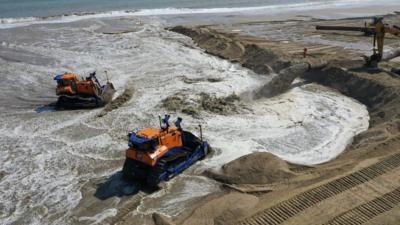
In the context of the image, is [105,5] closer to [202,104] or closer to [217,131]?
[202,104]

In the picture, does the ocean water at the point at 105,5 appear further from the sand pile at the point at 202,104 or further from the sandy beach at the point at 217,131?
the sand pile at the point at 202,104

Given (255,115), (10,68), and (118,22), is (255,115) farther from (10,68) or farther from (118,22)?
(118,22)

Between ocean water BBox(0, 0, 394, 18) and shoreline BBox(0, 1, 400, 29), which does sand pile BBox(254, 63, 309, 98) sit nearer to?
shoreline BBox(0, 1, 400, 29)

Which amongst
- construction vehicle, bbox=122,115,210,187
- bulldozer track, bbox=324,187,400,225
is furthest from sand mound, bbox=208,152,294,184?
bulldozer track, bbox=324,187,400,225

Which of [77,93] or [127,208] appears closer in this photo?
[127,208]

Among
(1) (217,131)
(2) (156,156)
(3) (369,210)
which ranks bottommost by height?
(3) (369,210)

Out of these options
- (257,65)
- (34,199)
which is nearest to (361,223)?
(34,199)

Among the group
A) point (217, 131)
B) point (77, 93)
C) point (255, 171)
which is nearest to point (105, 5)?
point (77, 93)
